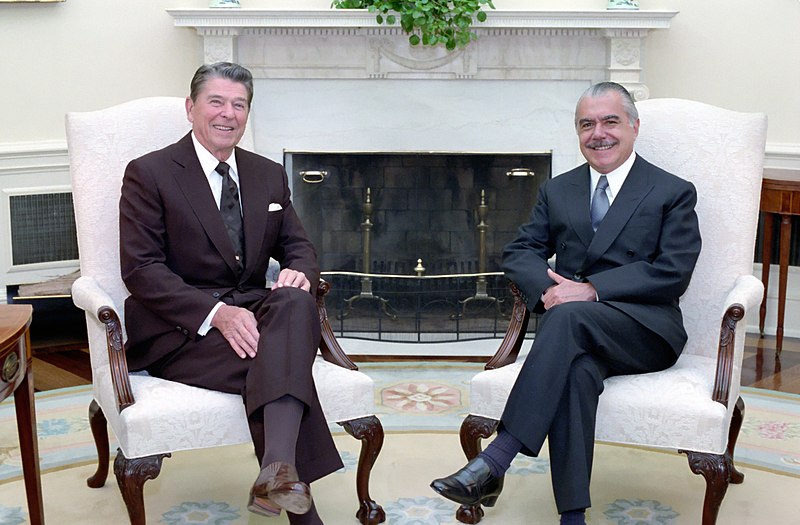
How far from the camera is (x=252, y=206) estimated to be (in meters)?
2.98

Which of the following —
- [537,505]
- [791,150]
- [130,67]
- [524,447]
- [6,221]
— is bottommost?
[537,505]

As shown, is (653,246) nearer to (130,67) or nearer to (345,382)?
(345,382)

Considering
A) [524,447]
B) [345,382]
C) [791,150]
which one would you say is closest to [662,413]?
[524,447]

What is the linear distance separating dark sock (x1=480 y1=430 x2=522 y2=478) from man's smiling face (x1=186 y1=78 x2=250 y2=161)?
1.17 m

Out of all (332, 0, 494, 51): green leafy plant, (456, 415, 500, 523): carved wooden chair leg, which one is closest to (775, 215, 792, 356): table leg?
(332, 0, 494, 51): green leafy plant

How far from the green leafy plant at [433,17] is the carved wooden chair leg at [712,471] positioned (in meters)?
2.88

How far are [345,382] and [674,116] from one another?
1.40m

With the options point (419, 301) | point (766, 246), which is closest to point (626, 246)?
point (766, 246)

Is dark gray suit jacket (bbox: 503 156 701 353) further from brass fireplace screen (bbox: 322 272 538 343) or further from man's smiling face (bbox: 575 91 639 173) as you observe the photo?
brass fireplace screen (bbox: 322 272 538 343)

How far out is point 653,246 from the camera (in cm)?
297

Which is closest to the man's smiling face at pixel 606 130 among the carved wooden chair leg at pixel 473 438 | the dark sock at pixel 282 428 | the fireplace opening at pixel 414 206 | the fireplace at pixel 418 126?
the carved wooden chair leg at pixel 473 438

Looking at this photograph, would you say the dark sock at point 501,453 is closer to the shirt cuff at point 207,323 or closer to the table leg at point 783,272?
the shirt cuff at point 207,323

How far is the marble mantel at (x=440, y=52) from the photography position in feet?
17.1

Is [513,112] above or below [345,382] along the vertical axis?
above
